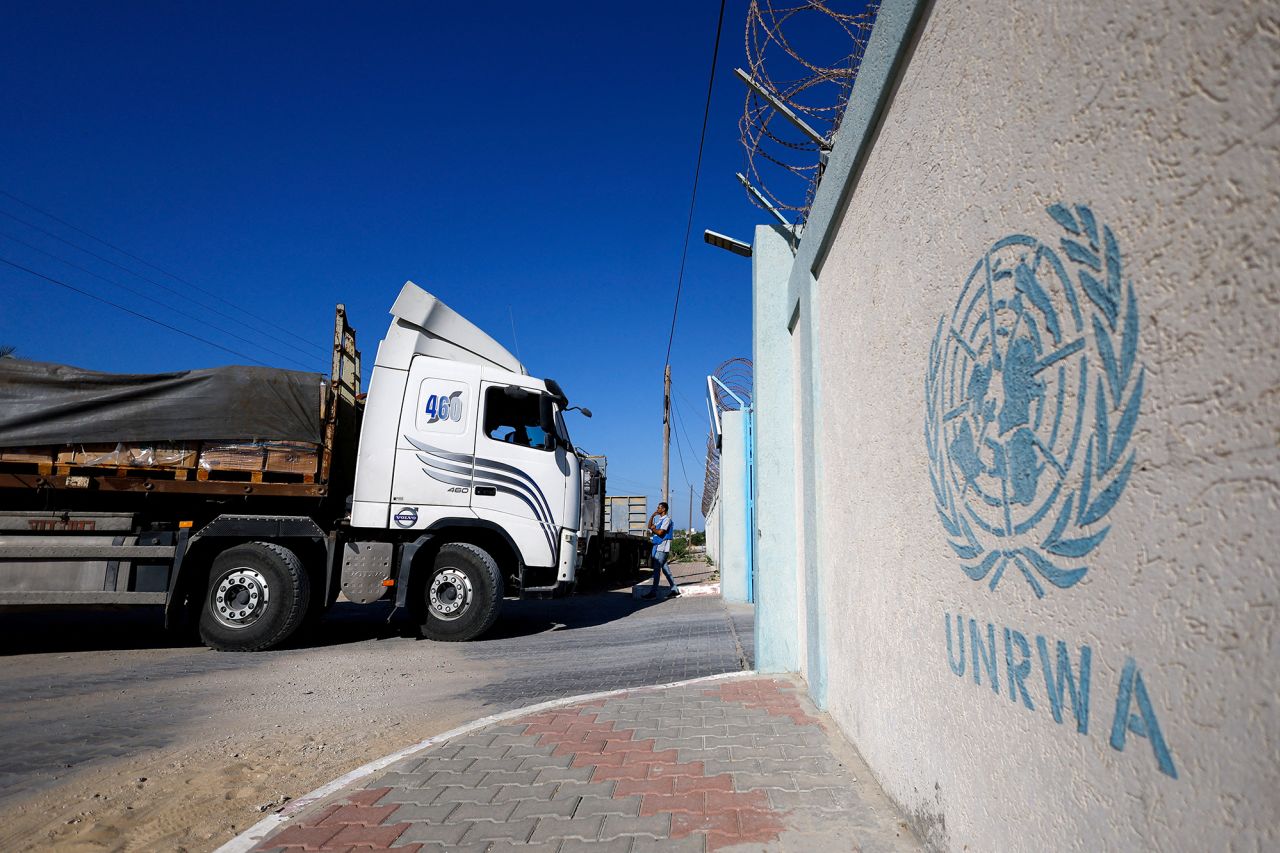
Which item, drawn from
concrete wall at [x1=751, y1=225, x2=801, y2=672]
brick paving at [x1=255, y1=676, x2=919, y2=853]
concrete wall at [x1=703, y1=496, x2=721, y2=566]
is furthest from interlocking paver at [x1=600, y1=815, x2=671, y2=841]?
concrete wall at [x1=703, y1=496, x2=721, y2=566]

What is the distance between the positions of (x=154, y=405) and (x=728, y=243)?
231 inches

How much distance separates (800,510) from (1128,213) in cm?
395

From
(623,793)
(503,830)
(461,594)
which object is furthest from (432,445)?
(503,830)

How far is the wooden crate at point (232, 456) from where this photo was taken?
722 cm

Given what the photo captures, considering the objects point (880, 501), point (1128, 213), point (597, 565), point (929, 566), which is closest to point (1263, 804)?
point (1128, 213)

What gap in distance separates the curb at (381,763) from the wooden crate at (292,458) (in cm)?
397

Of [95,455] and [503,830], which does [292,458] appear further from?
[503,830]

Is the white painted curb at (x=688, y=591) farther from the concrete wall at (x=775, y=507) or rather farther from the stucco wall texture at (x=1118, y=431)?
the stucco wall texture at (x=1118, y=431)

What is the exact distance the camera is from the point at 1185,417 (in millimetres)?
1142

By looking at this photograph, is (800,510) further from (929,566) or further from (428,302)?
(428,302)

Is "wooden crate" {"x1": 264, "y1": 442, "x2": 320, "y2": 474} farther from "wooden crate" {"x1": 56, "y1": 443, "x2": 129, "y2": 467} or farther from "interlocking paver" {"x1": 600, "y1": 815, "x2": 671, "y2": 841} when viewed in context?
"interlocking paver" {"x1": 600, "y1": 815, "x2": 671, "y2": 841}

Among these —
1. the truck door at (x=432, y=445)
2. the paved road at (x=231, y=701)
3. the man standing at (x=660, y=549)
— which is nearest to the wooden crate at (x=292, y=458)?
the truck door at (x=432, y=445)

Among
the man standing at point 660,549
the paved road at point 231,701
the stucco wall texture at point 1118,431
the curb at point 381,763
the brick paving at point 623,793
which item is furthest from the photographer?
the man standing at point 660,549

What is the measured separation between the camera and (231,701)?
514 cm
